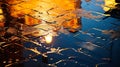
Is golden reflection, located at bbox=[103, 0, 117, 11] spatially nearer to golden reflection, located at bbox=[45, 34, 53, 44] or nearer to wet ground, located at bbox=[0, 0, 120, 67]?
wet ground, located at bbox=[0, 0, 120, 67]

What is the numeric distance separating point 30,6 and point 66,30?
235 centimetres

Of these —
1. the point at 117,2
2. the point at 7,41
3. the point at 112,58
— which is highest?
the point at 117,2

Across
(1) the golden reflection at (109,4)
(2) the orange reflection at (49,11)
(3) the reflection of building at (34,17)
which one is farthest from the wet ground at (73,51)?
(1) the golden reflection at (109,4)

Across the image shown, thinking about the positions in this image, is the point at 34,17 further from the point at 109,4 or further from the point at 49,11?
the point at 109,4

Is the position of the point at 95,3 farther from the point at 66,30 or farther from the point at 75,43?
the point at 75,43

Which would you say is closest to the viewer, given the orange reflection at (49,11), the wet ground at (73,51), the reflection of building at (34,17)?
the wet ground at (73,51)

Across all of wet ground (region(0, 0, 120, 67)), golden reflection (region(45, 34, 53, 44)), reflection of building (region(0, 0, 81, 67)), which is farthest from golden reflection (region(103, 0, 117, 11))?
golden reflection (region(45, 34, 53, 44))

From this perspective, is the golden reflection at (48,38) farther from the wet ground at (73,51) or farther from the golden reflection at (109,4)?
the golden reflection at (109,4)

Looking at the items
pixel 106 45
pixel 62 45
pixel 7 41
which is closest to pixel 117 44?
pixel 106 45

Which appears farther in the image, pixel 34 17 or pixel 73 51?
pixel 34 17

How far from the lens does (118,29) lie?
773 cm

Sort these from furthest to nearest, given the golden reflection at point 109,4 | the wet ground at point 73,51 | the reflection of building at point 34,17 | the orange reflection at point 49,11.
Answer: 1. the golden reflection at point 109,4
2. the orange reflection at point 49,11
3. the reflection of building at point 34,17
4. the wet ground at point 73,51

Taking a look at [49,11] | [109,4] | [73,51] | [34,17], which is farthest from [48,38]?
[109,4]

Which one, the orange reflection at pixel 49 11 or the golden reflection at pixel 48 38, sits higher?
the orange reflection at pixel 49 11
